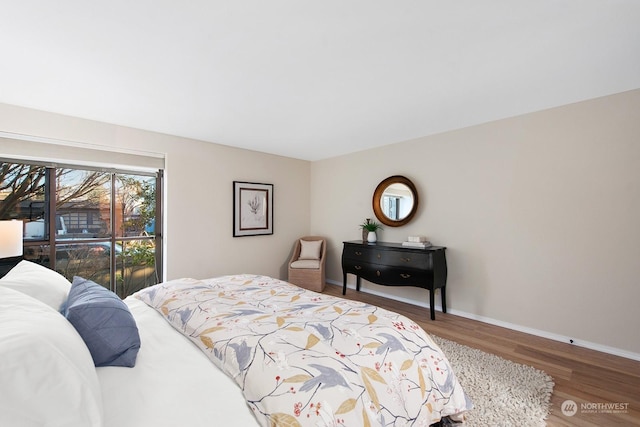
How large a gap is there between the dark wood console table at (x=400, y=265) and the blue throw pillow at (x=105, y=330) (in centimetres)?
289

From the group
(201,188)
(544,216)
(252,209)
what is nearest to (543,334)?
(544,216)

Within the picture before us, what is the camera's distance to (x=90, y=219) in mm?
3500

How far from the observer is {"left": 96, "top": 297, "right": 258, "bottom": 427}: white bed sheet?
2.99ft

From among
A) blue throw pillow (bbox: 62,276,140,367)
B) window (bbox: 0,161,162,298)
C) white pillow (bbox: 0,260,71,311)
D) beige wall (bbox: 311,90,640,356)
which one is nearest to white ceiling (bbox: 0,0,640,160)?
beige wall (bbox: 311,90,640,356)

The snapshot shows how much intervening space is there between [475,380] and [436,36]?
2.38 metres

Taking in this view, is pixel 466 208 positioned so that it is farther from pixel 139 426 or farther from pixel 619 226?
pixel 139 426

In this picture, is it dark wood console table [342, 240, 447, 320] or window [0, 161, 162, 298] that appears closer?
window [0, 161, 162, 298]

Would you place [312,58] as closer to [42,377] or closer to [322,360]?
[322,360]

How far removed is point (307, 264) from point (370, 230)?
1.14 m

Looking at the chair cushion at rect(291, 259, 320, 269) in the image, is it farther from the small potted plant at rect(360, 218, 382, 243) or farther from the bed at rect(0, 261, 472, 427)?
the bed at rect(0, 261, 472, 427)

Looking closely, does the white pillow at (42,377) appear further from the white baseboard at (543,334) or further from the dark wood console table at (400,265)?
the white baseboard at (543,334)

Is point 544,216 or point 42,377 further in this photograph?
point 544,216

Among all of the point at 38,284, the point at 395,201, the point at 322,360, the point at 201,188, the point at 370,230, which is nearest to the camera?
the point at 322,360

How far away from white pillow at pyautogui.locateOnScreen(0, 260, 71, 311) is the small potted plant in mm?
3366
